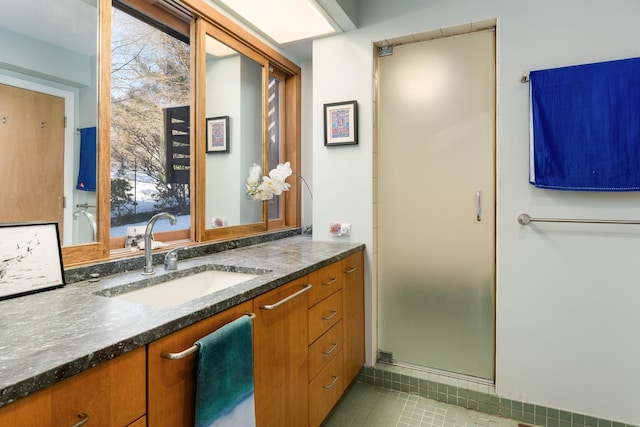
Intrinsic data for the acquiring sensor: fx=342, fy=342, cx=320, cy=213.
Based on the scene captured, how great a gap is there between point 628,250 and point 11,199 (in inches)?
104

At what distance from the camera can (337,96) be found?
2314 millimetres

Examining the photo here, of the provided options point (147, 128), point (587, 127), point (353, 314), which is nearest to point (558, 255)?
point (587, 127)

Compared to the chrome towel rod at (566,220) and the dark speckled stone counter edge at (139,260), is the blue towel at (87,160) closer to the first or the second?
the dark speckled stone counter edge at (139,260)

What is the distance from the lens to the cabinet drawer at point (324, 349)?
1.60 m

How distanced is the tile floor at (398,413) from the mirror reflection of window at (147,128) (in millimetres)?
1365

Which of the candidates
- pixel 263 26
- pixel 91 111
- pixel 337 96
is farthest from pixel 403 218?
pixel 91 111

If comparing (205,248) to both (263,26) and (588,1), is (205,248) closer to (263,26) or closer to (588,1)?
(263,26)

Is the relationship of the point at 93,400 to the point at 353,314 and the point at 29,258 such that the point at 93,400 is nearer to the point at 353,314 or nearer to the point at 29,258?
the point at 29,258

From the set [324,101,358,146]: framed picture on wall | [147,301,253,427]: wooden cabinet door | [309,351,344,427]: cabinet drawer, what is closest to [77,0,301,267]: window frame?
[324,101,358,146]: framed picture on wall

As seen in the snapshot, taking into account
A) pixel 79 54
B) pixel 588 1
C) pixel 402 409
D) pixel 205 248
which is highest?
A: pixel 588 1

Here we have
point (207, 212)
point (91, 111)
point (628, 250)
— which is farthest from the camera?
point (207, 212)

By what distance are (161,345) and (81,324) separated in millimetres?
206

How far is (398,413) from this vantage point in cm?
195

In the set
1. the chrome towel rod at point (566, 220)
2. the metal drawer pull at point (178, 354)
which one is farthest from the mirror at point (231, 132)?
the chrome towel rod at point (566, 220)
